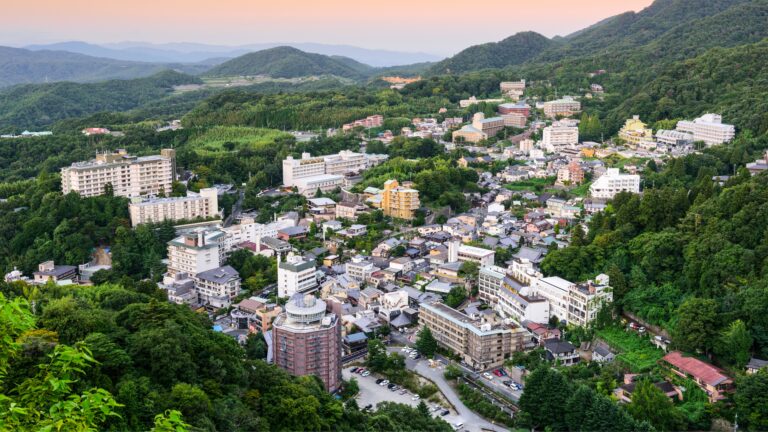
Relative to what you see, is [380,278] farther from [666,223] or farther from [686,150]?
[686,150]

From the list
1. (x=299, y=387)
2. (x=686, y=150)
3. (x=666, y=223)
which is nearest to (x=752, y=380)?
(x=666, y=223)

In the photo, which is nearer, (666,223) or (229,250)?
(666,223)

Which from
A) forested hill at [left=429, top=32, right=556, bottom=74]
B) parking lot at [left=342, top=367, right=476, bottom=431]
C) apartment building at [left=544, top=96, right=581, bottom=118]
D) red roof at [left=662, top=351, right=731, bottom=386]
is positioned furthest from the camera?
forested hill at [left=429, top=32, right=556, bottom=74]

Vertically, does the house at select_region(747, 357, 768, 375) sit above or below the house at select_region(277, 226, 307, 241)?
below

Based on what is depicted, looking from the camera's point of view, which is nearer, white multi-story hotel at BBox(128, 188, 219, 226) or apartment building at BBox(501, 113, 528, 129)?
Result: white multi-story hotel at BBox(128, 188, 219, 226)

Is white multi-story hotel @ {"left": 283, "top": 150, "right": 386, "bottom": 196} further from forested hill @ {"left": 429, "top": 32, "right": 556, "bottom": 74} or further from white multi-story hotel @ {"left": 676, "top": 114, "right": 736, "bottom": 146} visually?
forested hill @ {"left": 429, "top": 32, "right": 556, "bottom": 74}

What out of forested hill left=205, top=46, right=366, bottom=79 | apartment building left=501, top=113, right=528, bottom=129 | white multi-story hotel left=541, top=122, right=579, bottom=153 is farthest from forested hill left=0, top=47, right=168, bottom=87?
white multi-story hotel left=541, top=122, right=579, bottom=153
